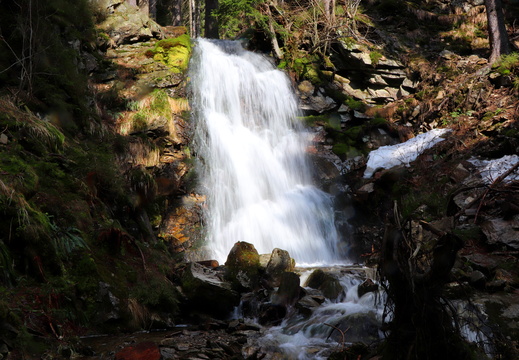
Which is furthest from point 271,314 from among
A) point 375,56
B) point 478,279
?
point 375,56

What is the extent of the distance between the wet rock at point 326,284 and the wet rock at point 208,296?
5.35ft

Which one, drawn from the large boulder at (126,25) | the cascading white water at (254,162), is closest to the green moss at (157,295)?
the cascading white water at (254,162)

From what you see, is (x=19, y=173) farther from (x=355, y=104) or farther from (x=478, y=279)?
(x=355, y=104)

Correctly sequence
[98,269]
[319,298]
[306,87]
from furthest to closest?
[306,87] < [319,298] < [98,269]

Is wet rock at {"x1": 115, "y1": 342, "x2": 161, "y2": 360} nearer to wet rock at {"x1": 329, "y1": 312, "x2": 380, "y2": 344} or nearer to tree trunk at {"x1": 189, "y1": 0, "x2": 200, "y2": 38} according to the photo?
wet rock at {"x1": 329, "y1": 312, "x2": 380, "y2": 344}

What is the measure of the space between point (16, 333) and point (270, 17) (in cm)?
1556

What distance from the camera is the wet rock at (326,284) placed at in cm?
677

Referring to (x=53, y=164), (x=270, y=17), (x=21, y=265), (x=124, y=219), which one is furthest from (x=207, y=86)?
(x=21, y=265)

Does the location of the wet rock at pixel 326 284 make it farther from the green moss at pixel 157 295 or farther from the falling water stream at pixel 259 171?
the green moss at pixel 157 295

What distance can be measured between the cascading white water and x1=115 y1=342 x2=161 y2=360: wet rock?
4.98 metres

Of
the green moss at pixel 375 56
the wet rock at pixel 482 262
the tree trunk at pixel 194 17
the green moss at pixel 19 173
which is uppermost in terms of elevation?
the tree trunk at pixel 194 17

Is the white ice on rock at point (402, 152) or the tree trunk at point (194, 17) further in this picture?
the tree trunk at point (194, 17)

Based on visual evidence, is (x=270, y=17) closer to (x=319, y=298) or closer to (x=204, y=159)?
(x=204, y=159)

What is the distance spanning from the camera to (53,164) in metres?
5.92
